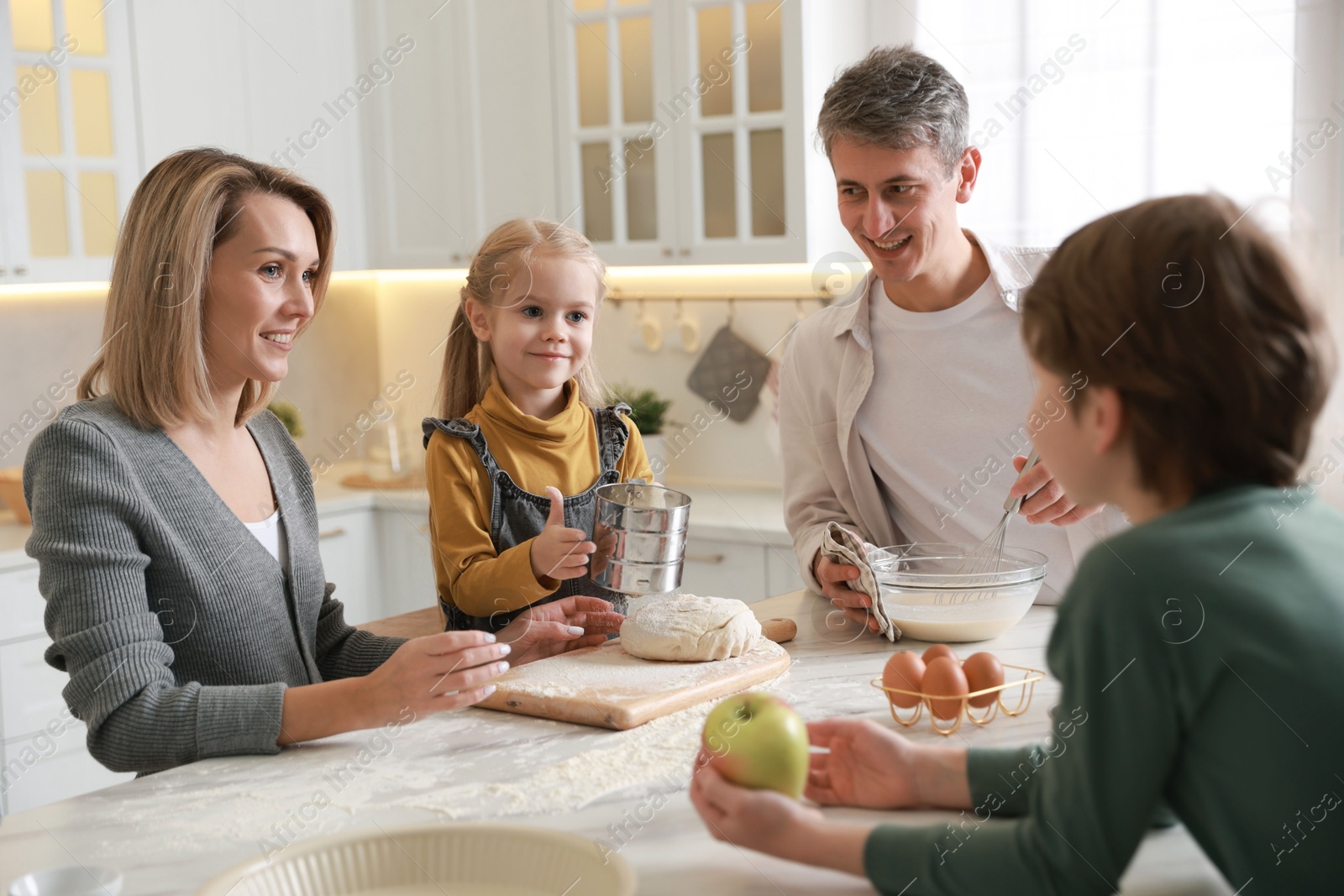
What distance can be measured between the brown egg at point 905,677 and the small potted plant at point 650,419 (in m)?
2.02

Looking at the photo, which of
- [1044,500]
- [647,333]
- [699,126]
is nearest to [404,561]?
[647,333]

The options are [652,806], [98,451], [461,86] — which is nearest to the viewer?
[652,806]

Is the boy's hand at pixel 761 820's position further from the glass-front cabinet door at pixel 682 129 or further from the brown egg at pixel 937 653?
the glass-front cabinet door at pixel 682 129

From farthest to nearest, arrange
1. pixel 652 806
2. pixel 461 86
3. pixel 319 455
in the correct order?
pixel 319 455 → pixel 461 86 → pixel 652 806

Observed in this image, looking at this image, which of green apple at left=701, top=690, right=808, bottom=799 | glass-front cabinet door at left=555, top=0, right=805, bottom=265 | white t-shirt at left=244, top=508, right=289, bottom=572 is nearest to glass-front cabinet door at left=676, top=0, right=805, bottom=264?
glass-front cabinet door at left=555, top=0, right=805, bottom=265

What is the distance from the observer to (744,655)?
4.69ft

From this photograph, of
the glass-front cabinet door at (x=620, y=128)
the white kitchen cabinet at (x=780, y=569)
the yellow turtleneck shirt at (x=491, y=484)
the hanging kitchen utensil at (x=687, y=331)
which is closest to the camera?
the yellow turtleneck shirt at (x=491, y=484)

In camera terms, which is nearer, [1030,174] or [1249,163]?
[1249,163]

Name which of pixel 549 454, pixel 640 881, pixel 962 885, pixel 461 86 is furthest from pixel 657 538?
pixel 461 86

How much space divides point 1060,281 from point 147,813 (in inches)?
34.8

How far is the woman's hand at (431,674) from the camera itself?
1.18m

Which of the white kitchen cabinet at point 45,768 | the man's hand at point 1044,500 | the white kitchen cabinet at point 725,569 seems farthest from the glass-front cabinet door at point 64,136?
the man's hand at point 1044,500

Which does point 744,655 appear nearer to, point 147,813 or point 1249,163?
point 147,813

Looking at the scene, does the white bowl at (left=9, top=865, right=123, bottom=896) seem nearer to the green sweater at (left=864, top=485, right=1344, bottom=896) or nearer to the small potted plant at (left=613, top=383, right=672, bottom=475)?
the green sweater at (left=864, top=485, right=1344, bottom=896)
